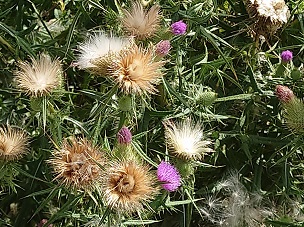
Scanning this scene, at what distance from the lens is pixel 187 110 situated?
6.03ft

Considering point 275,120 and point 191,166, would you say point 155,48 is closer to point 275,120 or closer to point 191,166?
point 191,166

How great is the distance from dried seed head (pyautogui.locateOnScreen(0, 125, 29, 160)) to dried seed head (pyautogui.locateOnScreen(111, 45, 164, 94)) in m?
0.35

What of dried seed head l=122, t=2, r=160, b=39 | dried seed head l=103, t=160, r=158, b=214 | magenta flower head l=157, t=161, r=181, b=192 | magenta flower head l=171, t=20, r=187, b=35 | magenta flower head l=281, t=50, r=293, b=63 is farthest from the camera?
magenta flower head l=281, t=50, r=293, b=63

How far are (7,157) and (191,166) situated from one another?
0.47 m

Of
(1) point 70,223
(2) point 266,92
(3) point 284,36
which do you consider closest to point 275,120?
(2) point 266,92

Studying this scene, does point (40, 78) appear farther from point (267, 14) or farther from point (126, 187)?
point (267, 14)

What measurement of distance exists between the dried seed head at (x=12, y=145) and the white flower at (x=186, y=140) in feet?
1.23

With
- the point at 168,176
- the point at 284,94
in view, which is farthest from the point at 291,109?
the point at 168,176

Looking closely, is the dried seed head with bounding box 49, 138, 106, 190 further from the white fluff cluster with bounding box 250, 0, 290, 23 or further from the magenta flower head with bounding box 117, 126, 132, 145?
the white fluff cluster with bounding box 250, 0, 290, 23

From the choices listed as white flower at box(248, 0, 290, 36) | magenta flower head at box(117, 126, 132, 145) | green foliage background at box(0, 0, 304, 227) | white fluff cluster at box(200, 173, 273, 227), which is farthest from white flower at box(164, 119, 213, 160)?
white flower at box(248, 0, 290, 36)

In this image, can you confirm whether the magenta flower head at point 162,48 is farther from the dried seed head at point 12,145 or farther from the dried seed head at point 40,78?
the dried seed head at point 12,145

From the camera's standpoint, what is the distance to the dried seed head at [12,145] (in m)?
1.62

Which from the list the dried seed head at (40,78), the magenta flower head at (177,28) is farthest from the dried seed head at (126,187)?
the magenta flower head at (177,28)

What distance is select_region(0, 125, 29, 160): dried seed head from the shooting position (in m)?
1.62
